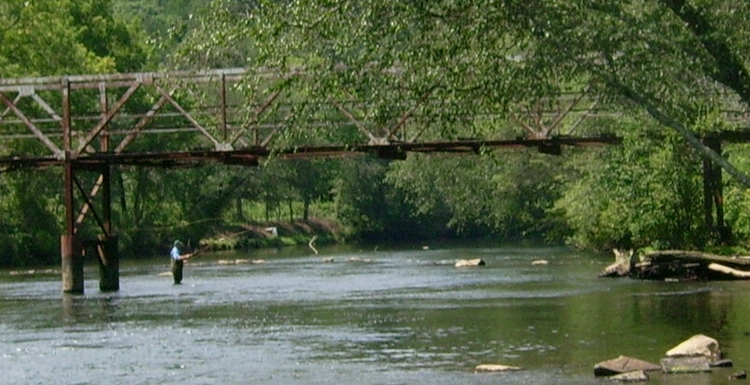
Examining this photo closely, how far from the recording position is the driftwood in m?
43.5

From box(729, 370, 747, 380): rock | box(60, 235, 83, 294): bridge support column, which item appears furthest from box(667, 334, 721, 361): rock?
box(60, 235, 83, 294): bridge support column

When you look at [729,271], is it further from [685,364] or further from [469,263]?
[685,364]

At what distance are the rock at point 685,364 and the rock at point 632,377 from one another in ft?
2.13

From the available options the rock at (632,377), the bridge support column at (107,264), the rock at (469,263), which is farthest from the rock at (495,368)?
the rock at (469,263)

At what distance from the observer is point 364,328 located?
108 ft

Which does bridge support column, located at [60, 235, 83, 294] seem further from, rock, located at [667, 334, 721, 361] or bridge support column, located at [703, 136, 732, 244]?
rock, located at [667, 334, 721, 361]

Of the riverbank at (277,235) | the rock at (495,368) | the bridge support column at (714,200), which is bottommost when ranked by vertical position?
the riverbank at (277,235)

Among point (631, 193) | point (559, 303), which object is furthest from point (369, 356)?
point (631, 193)

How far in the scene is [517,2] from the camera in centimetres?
2425

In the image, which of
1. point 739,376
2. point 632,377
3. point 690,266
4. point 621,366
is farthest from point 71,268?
point 739,376

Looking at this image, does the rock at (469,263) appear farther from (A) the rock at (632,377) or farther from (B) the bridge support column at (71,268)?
(A) the rock at (632,377)

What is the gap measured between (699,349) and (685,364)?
1.22m

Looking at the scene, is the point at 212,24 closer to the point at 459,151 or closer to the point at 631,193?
the point at 459,151

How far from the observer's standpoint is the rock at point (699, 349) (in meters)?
24.4
